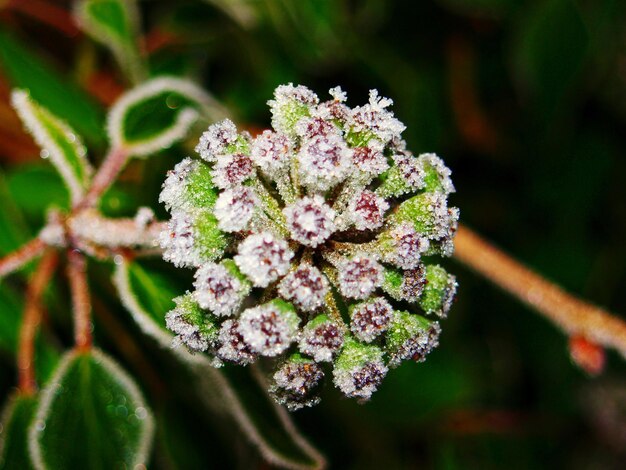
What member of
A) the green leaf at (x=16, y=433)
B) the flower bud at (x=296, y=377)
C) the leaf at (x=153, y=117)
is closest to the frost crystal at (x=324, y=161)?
the flower bud at (x=296, y=377)

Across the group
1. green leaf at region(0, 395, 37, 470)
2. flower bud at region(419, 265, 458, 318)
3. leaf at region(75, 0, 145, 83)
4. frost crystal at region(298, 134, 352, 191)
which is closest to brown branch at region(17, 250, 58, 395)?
green leaf at region(0, 395, 37, 470)

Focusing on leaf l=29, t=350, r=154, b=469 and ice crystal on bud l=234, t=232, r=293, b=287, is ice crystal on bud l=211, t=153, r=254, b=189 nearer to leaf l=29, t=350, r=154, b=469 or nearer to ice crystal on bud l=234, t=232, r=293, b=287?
ice crystal on bud l=234, t=232, r=293, b=287

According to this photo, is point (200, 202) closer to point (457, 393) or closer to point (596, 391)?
point (457, 393)

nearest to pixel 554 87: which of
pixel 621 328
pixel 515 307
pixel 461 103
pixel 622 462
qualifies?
pixel 461 103

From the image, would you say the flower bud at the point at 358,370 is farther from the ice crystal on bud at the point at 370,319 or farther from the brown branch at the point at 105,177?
the brown branch at the point at 105,177

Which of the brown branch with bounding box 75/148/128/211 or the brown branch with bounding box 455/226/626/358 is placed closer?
the brown branch with bounding box 75/148/128/211
